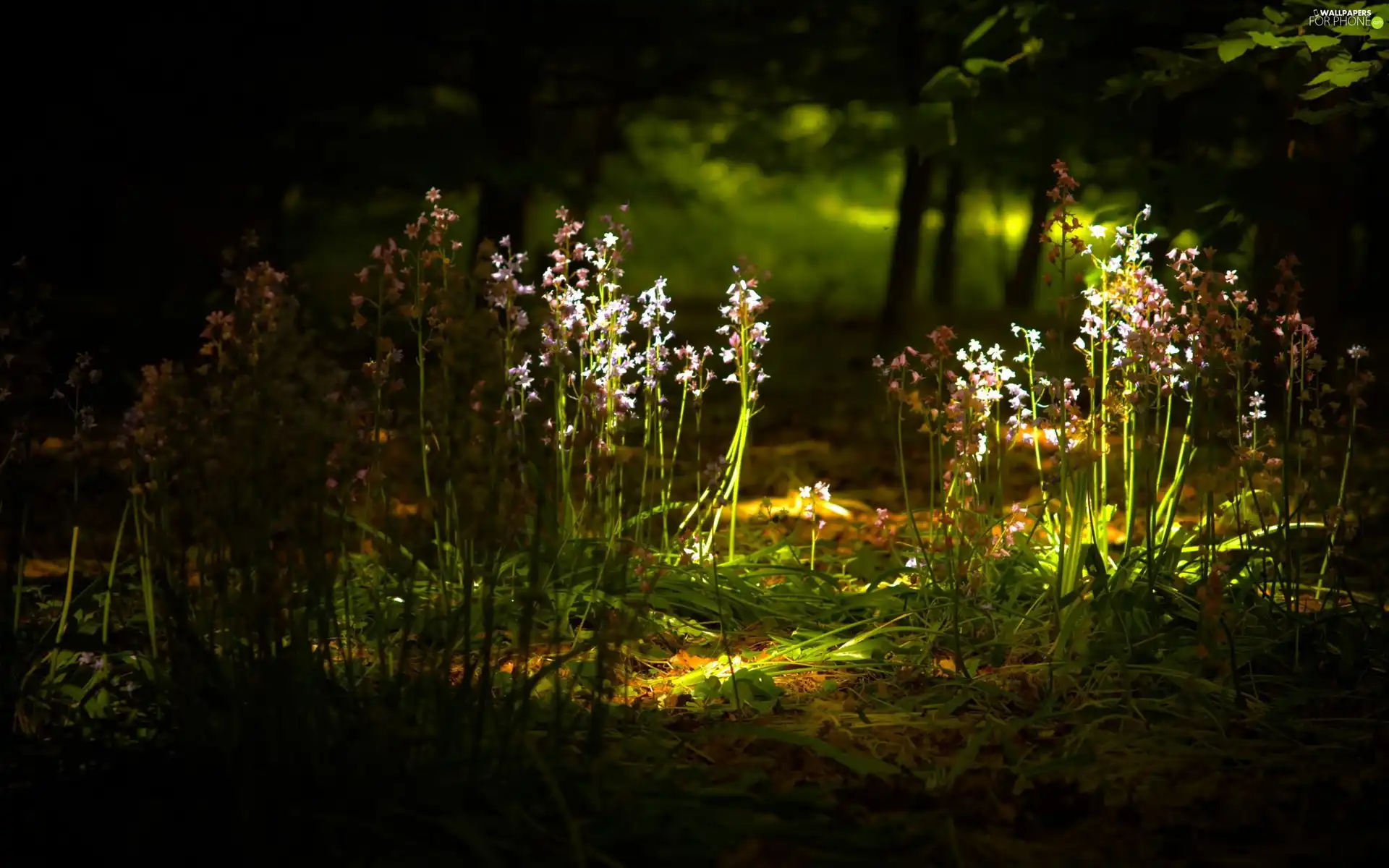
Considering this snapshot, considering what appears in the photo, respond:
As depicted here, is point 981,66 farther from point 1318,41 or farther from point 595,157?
point 595,157

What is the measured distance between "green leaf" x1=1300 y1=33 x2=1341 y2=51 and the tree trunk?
733 centimetres

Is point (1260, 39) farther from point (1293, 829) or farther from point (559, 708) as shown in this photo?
point (559, 708)

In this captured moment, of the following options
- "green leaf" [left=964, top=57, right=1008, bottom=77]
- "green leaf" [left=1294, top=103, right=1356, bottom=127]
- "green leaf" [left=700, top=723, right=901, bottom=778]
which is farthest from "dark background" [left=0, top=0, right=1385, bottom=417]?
"green leaf" [left=700, top=723, right=901, bottom=778]

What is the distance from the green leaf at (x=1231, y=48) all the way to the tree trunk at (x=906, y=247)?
7319 mm

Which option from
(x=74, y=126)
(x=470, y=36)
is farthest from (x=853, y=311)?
(x=74, y=126)

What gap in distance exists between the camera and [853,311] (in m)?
21.6

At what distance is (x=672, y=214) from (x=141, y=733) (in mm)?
32932

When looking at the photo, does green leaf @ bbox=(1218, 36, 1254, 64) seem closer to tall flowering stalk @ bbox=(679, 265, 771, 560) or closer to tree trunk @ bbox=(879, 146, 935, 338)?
tall flowering stalk @ bbox=(679, 265, 771, 560)

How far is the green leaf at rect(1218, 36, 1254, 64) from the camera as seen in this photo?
4.70 metres

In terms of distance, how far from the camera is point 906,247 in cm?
1313

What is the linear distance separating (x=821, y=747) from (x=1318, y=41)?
10.9 ft

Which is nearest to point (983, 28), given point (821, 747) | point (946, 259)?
point (821, 747)

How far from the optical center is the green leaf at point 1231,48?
15.4 ft

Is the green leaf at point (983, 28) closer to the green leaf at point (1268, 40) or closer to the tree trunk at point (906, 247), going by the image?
the green leaf at point (1268, 40)
